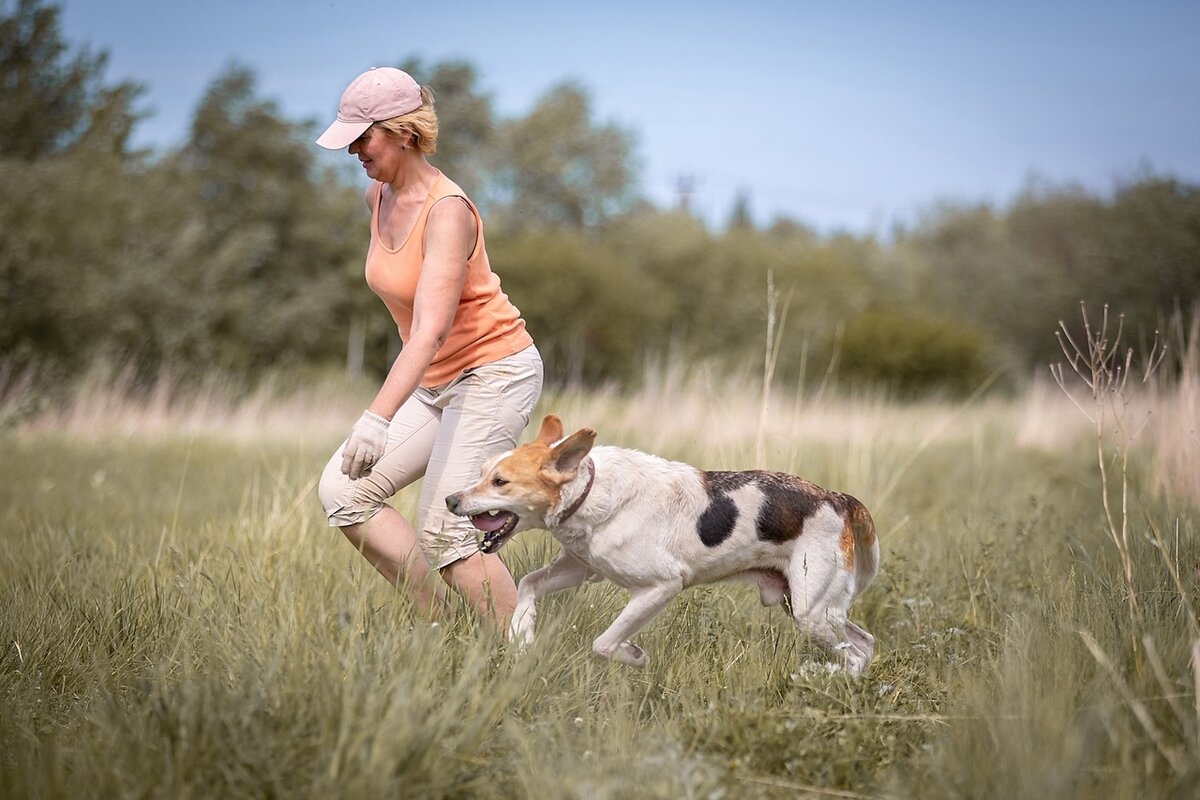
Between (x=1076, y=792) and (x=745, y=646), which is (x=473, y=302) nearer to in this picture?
(x=745, y=646)

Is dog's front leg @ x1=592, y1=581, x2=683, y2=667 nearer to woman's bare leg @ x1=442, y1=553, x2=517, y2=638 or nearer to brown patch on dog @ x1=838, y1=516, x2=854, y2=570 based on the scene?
woman's bare leg @ x1=442, y1=553, x2=517, y2=638

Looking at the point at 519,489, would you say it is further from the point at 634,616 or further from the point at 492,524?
the point at 634,616

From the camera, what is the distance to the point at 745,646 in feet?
16.7

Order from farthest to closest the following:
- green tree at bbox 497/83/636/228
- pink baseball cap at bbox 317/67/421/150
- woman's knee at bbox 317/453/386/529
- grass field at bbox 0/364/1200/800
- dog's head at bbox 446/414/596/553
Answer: green tree at bbox 497/83/636/228 < woman's knee at bbox 317/453/386/529 < pink baseball cap at bbox 317/67/421/150 < dog's head at bbox 446/414/596/553 < grass field at bbox 0/364/1200/800

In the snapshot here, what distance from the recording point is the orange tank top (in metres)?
4.62

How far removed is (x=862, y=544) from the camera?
16.0 ft

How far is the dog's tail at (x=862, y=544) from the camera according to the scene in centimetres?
485

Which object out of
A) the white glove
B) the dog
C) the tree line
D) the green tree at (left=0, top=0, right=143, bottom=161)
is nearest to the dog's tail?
the dog

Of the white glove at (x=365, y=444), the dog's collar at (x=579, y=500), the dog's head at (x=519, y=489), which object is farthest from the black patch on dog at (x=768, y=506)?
the white glove at (x=365, y=444)

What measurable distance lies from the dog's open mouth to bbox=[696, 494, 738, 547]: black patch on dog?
0.73m

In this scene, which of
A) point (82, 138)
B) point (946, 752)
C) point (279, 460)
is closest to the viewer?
point (946, 752)

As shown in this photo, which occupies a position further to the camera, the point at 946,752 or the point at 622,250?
the point at 622,250

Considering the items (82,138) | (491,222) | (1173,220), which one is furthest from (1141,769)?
(491,222)

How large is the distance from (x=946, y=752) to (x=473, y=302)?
8.04 ft
